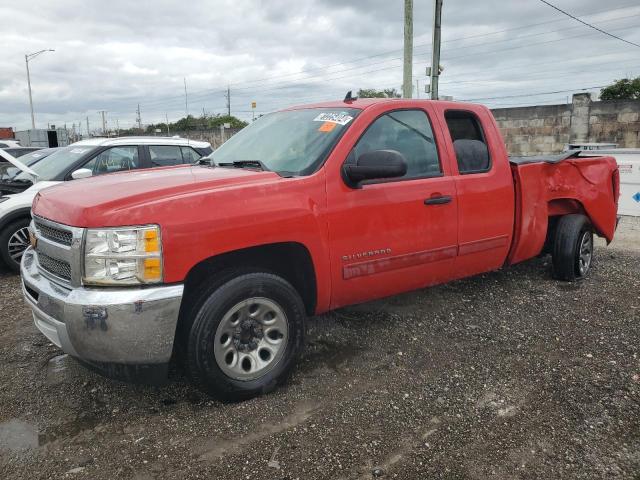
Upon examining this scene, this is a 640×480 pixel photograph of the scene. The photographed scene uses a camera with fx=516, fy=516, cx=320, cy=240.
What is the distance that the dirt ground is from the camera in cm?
258

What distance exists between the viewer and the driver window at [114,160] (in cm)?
693

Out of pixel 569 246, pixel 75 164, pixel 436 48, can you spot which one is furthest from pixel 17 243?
pixel 436 48

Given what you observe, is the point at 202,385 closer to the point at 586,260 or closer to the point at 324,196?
the point at 324,196

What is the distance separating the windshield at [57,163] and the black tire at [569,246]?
234 inches

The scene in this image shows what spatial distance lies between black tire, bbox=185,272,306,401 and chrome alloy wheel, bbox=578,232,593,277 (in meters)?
3.63

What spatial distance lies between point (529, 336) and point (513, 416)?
1.30 metres

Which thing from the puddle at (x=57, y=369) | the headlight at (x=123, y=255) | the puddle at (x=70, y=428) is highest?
the headlight at (x=123, y=255)

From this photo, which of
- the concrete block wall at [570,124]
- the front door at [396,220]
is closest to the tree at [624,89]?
the concrete block wall at [570,124]

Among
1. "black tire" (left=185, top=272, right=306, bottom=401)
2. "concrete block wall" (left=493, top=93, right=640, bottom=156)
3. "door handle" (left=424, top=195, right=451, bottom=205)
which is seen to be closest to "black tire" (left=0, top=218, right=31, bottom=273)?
"black tire" (left=185, top=272, right=306, bottom=401)

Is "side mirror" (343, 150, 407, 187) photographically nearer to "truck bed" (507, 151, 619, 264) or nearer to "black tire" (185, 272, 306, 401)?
"black tire" (185, 272, 306, 401)

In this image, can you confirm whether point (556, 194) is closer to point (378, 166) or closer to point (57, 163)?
point (378, 166)

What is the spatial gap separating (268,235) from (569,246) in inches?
142

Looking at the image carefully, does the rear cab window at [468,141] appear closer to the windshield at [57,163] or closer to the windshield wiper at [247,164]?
the windshield wiper at [247,164]

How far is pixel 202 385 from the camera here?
9.82ft
